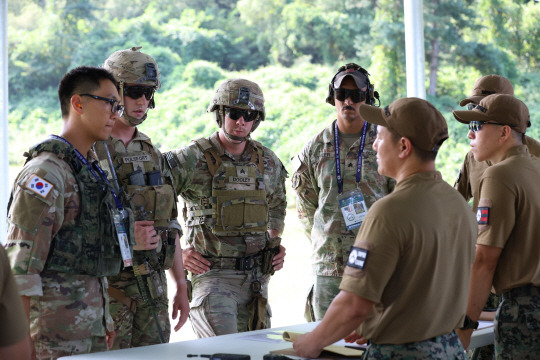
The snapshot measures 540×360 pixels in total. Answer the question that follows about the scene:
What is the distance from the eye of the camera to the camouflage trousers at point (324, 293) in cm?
441

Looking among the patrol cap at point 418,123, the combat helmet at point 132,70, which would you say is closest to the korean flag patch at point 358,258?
the patrol cap at point 418,123

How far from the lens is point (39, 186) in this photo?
9.34 feet

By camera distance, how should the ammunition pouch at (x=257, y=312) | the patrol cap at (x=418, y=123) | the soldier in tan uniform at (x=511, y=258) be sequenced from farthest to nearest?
the ammunition pouch at (x=257, y=312) < the soldier in tan uniform at (x=511, y=258) < the patrol cap at (x=418, y=123)

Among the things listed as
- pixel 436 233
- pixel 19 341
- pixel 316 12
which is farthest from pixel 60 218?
pixel 316 12

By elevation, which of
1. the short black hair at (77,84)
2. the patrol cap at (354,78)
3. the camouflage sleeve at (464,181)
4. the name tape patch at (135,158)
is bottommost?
the camouflage sleeve at (464,181)

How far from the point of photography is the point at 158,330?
369 cm

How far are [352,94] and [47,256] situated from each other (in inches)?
89.3

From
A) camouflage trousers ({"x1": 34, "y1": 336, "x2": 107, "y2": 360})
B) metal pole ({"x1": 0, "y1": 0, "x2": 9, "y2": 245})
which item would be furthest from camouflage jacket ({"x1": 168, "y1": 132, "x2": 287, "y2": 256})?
camouflage trousers ({"x1": 34, "y1": 336, "x2": 107, "y2": 360})

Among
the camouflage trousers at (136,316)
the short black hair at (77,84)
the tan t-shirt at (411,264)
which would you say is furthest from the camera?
the camouflage trousers at (136,316)

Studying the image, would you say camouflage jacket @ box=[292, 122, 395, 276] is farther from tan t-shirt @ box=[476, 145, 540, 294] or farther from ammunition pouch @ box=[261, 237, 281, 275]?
tan t-shirt @ box=[476, 145, 540, 294]

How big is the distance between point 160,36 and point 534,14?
659cm

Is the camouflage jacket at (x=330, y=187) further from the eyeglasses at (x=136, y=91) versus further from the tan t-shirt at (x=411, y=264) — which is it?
→ the tan t-shirt at (x=411, y=264)

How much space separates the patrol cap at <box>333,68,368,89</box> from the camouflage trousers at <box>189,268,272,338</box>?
126 cm

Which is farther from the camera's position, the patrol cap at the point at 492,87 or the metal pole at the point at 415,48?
the metal pole at the point at 415,48
